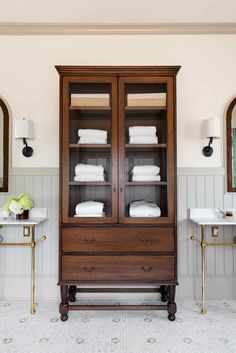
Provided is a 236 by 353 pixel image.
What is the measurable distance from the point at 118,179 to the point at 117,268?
2.40 feet

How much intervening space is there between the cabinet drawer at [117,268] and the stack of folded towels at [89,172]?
0.65m

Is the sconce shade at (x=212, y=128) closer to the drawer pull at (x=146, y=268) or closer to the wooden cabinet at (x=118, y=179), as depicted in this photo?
the wooden cabinet at (x=118, y=179)

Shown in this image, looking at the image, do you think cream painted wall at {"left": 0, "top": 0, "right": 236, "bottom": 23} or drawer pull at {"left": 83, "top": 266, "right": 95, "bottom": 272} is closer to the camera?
drawer pull at {"left": 83, "top": 266, "right": 95, "bottom": 272}

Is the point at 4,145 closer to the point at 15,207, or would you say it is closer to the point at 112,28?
the point at 15,207

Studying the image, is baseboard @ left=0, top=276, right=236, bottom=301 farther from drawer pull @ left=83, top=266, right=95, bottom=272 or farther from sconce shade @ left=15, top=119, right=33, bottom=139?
sconce shade @ left=15, top=119, right=33, bottom=139

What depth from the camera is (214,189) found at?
8.71 feet

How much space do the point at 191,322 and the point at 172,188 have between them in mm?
1112

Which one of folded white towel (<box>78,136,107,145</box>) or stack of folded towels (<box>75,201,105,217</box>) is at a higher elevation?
folded white towel (<box>78,136,107,145</box>)

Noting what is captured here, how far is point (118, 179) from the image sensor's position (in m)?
2.27

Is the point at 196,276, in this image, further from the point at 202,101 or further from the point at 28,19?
the point at 28,19

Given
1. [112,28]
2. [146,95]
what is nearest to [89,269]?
[146,95]

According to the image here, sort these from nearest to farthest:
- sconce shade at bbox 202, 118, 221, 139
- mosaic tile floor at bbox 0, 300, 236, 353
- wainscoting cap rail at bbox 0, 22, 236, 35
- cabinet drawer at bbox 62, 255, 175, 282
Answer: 1. mosaic tile floor at bbox 0, 300, 236, 353
2. cabinet drawer at bbox 62, 255, 175, 282
3. sconce shade at bbox 202, 118, 221, 139
4. wainscoting cap rail at bbox 0, 22, 236, 35

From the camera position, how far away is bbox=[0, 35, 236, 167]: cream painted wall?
2.67 m

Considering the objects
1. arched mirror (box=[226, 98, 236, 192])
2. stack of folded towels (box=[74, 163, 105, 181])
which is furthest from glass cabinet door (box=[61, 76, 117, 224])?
arched mirror (box=[226, 98, 236, 192])
